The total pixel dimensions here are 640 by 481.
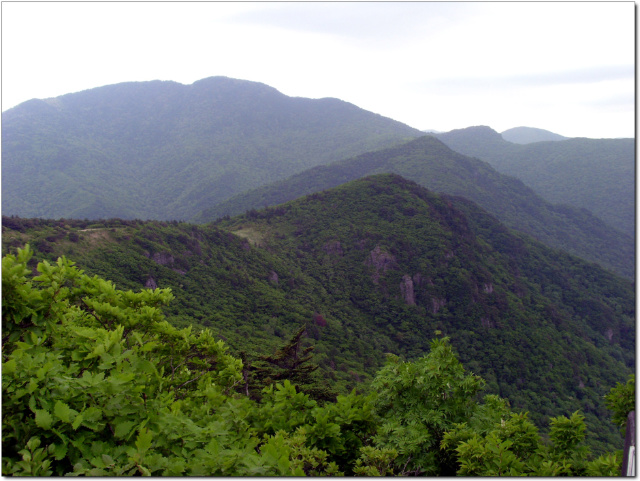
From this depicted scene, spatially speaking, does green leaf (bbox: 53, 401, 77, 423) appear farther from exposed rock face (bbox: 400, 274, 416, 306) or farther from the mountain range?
the mountain range

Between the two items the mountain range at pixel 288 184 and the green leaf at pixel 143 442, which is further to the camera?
the mountain range at pixel 288 184

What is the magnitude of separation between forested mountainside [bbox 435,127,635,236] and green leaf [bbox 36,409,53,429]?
17972 cm

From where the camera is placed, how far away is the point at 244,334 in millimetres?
35844

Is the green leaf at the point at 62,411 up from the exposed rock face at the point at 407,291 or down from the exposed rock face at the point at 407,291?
up

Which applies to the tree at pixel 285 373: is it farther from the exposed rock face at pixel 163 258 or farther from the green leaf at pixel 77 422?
the exposed rock face at pixel 163 258

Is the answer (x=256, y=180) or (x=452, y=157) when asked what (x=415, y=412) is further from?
(x=256, y=180)

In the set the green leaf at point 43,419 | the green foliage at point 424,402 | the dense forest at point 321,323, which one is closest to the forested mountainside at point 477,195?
the dense forest at point 321,323

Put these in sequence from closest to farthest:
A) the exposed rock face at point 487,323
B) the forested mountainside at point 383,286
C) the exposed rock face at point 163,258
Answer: the forested mountainside at point 383,286 → the exposed rock face at point 163,258 → the exposed rock face at point 487,323

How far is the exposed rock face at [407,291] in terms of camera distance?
59781 mm

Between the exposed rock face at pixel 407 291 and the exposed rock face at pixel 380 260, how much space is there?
3564mm

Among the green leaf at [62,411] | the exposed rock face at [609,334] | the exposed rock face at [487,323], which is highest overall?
the green leaf at [62,411]

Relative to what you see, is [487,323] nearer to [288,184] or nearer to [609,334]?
[609,334]

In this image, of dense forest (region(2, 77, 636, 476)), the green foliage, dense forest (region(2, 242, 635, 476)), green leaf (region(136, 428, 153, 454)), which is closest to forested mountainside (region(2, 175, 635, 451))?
dense forest (region(2, 77, 636, 476))

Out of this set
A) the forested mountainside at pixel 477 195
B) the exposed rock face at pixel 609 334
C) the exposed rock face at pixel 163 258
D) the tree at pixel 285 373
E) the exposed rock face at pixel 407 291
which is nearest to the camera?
the tree at pixel 285 373
